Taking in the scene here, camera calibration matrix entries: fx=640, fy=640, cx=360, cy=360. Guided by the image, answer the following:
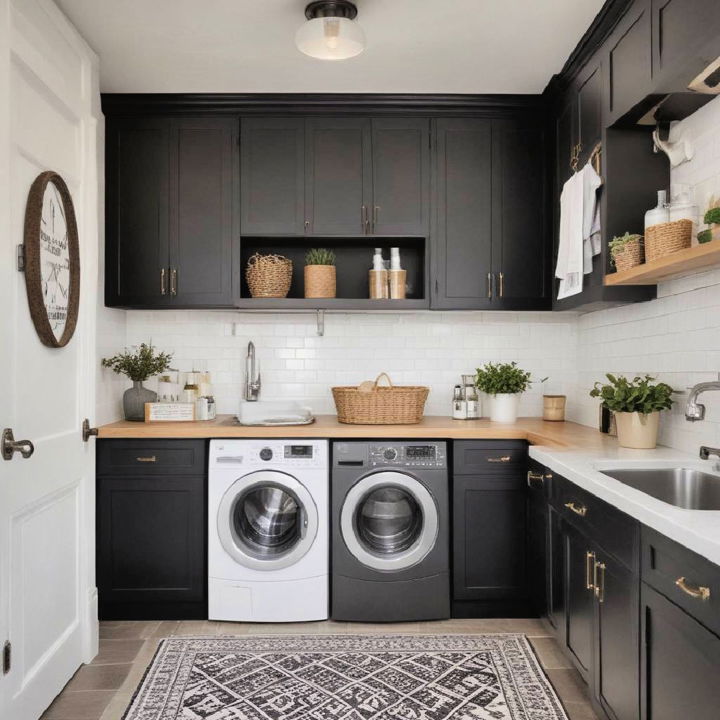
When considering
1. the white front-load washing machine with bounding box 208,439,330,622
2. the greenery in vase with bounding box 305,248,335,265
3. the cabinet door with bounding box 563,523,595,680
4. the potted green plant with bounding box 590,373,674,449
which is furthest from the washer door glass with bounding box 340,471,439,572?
the greenery in vase with bounding box 305,248,335,265

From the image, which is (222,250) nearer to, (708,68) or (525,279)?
(525,279)

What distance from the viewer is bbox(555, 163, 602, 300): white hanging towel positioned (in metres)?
2.83

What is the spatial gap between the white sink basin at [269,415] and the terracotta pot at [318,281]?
25.6 inches

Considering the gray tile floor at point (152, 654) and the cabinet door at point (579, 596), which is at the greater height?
the cabinet door at point (579, 596)

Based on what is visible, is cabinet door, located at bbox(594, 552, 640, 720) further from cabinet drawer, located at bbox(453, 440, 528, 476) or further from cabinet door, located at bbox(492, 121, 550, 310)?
cabinet door, located at bbox(492, 121, 550, 310)

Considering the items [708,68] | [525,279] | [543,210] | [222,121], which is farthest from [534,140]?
[222,121]

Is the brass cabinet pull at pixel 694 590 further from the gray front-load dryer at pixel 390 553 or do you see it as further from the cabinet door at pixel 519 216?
the cabinet door at pixel 519 216

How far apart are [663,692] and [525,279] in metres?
2.32

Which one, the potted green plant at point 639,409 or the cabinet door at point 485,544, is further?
the cabinet door at point 485,544

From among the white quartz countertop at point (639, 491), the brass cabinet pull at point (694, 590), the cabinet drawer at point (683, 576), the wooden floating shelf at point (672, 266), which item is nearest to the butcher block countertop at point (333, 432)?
the white quartz countertop at point (639, 491)

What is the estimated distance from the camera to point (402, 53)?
297cm

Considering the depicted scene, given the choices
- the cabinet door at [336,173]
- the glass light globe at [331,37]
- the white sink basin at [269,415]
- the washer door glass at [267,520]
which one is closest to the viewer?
the glass light globe at [331,37]

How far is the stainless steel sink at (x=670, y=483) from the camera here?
222 centimetres

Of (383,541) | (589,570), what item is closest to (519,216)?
(383,541)
